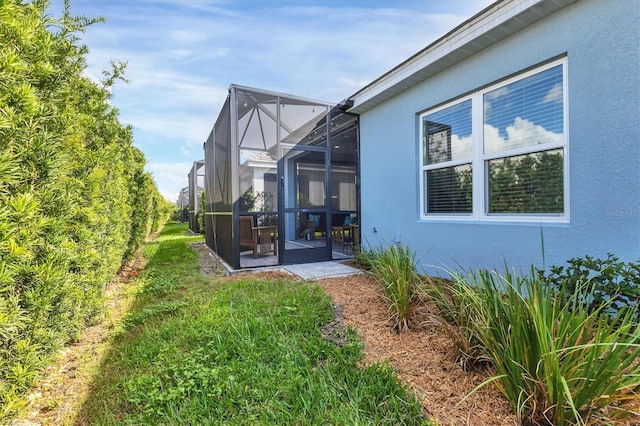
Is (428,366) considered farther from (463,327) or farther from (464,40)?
(464,40)

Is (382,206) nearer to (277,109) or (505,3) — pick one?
(277,109)

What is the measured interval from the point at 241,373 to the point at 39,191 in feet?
6.39

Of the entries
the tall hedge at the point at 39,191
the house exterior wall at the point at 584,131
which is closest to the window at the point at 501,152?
the house exterior wall at the point at 584,131

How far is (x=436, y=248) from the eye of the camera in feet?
15.8

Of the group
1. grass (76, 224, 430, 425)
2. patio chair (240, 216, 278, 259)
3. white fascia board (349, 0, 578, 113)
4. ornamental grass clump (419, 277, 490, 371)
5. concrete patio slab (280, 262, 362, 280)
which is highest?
white fascia board (349, 0, 578, 113)

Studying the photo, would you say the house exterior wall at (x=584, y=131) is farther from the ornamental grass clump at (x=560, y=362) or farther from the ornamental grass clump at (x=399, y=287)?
the ornamental grass clump at (x=399, y=287)

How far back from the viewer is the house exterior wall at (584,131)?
2719mm

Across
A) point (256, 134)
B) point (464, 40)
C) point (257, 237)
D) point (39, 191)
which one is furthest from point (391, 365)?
point (256, 134)

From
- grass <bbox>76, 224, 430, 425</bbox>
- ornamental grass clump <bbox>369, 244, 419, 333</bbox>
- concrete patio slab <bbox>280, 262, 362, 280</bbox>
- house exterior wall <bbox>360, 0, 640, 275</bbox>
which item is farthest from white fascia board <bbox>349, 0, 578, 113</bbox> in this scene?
grass <bbox>76, 224, 430, 425</bbox>

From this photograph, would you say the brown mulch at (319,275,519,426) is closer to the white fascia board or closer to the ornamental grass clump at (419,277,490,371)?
the ornamental grass clump at (419,277,490,371)

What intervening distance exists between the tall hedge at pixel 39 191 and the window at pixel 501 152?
4.73 metres

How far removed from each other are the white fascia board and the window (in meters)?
0.60

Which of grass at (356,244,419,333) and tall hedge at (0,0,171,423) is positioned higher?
tall hedge at (0,0,171,423)

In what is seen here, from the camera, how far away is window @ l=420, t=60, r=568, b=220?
3346 millimetres
